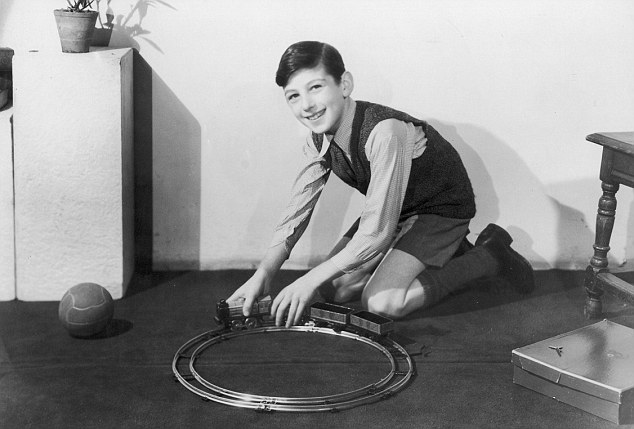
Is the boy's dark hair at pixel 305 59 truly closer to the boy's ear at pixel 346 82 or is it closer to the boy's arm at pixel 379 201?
the boy's ear at pixel 346 82

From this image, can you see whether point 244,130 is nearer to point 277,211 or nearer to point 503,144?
point 277,211

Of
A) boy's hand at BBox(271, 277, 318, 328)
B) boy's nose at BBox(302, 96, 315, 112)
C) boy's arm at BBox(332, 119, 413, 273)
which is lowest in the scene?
boy's hand at BBox(271, 277, 318, 328)

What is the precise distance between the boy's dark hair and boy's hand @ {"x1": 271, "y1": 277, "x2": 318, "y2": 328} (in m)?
0.75

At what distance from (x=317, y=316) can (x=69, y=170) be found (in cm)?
116

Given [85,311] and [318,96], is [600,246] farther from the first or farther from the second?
[85,311]

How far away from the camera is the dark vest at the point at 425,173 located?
323cm

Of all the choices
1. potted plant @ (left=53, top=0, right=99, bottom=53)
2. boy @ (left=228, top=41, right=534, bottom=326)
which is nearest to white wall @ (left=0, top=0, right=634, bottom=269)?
potted plant @ (left=53, top=0, right=99, bottom=53)

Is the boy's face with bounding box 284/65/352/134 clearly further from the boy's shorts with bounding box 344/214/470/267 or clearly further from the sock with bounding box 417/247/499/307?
the sock with bounding box 417/247/499/307

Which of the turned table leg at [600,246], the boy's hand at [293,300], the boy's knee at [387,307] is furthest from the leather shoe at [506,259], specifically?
the boy's hand at [293,300]

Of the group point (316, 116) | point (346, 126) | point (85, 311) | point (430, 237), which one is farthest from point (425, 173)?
point (85, 311)

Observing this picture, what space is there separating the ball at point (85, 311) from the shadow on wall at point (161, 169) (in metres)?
0.87

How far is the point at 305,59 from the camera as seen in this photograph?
309cm

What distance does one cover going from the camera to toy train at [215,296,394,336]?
3.08 meters

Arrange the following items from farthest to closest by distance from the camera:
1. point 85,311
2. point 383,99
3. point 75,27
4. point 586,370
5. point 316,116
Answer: point 383,99, point 75,27, point 316,116, point 85,311, point 586,370
